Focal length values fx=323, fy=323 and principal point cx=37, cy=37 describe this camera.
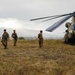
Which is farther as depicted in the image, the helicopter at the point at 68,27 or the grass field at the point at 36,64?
the helicopter at the point at 68,27

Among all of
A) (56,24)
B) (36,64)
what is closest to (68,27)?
(56,24)

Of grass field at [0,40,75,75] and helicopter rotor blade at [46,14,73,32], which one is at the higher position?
helicopter rotor blade at [46,14,73,32]

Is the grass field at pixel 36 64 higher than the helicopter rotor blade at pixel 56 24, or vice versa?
the helicopter rotor blade at pixel 56 24

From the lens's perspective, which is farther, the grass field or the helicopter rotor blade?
the helicopter rotor blade

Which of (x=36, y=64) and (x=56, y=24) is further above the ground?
(x=56, y=24)

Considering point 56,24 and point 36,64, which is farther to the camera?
point 56,24

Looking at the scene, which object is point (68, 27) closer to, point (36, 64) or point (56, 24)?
point (56, 24)

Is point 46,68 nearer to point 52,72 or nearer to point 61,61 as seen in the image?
point 52,72

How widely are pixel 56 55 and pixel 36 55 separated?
1.56 metres

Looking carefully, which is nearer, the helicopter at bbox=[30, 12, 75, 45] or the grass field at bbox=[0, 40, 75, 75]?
the grass field at bbox=[0, 40, 75, 75]

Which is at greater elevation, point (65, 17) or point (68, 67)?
point (65, 17)

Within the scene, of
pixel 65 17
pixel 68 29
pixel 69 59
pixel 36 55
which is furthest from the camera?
pixel 68 29

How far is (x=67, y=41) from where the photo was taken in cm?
3559

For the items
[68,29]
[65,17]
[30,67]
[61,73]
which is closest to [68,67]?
[61,73]
